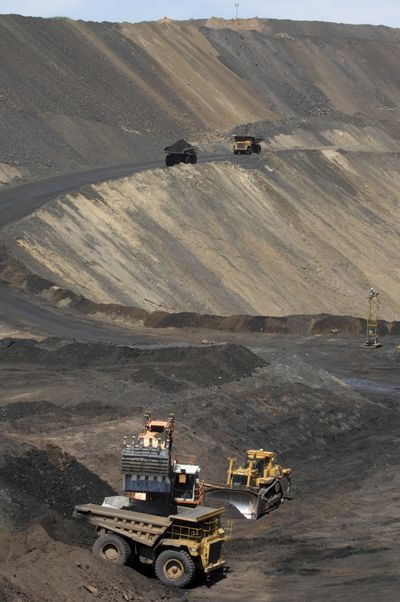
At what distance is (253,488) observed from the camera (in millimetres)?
28734

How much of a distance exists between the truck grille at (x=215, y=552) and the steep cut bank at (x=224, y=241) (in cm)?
3209

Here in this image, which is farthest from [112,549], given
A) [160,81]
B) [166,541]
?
[160,81]

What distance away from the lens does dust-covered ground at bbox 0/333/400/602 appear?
21.8 meters

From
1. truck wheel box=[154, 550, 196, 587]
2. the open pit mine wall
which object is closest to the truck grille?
truck wheel box=[154, 550, 196, 587]

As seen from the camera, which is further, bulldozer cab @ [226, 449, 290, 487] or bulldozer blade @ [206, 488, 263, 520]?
bulldozer cab @ [226, 449, 290, 487]

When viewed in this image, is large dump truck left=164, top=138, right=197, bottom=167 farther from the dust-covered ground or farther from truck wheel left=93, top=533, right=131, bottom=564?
truck wheel left=93, top=533, right=131, bottom=564

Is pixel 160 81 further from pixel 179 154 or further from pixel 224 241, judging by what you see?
pixel 224 241

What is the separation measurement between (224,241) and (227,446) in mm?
35204

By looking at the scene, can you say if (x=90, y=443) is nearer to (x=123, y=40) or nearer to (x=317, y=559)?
(x=317, y=559)

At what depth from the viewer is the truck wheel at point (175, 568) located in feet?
71.8

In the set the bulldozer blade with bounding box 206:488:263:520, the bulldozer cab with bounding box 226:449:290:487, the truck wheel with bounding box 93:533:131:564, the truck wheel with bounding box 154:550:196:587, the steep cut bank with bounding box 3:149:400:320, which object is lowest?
the truck wheel with bounding box 154:550:196:587

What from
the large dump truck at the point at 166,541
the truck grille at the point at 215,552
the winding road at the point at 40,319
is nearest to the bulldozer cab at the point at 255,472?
the truck grille at the point at 215,552

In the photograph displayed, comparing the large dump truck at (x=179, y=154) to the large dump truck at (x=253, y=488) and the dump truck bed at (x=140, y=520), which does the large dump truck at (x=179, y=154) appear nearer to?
the large dump truck at (x=253, y=488)

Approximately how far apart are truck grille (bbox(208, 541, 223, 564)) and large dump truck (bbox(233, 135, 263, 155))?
213ft
